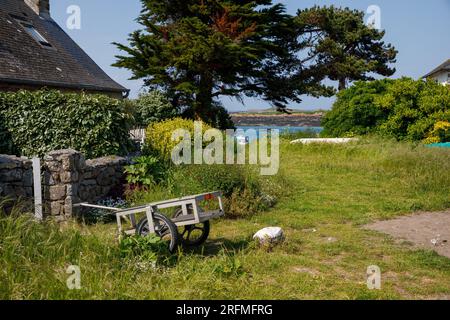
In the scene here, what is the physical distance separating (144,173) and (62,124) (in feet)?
7.66

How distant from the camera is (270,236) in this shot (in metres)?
6.30

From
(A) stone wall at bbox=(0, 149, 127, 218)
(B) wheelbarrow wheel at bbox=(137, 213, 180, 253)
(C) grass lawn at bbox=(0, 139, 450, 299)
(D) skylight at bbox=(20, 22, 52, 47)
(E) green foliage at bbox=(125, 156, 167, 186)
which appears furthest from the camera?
(D) skylight at bbox=(20, 22, 52, 47)

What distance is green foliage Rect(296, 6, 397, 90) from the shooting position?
1063 inches

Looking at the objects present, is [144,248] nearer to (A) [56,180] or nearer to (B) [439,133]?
(A) [56,180]

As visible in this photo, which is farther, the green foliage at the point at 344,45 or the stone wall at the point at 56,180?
the green foliage at the point at 344,45

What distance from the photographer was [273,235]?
6.31 m

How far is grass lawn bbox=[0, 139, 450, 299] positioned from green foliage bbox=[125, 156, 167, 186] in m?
2.12

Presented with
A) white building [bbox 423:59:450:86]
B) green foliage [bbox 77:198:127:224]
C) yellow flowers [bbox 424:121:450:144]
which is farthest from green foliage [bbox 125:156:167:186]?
white building [bbox 423:59:450:86]

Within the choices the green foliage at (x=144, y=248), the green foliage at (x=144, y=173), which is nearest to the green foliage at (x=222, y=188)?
the green foliage at (x=144, y=173)

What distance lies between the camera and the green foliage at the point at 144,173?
9.23 meters

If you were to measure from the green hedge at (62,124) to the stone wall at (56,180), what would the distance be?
3.85 feet

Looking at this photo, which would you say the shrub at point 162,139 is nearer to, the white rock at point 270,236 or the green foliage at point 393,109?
the white rock at point 270,236

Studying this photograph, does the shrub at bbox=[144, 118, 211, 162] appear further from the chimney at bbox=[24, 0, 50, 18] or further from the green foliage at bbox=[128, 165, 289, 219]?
the chimney at bbox=[24, 0, 50, 18]

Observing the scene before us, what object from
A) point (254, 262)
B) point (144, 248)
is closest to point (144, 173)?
point (144, 248)
